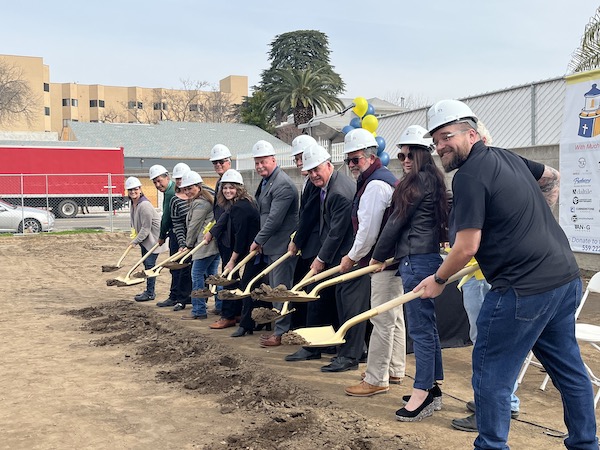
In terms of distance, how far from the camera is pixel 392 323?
17.3 feet

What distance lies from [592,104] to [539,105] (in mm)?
2890

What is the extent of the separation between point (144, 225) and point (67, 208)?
24.1 m

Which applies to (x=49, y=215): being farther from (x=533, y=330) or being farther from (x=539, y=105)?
(x=533, y=330)

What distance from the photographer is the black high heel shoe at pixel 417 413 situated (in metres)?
4.70

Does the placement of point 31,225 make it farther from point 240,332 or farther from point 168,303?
point 240,332

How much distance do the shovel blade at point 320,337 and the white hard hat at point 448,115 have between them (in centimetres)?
187

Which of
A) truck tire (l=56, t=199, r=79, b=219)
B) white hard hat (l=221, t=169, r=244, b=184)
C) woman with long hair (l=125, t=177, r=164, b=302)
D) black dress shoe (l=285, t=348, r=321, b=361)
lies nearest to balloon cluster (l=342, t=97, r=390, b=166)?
woman with long hair (l=125, t=177, r=164, b=302)

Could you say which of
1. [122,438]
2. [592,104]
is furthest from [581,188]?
[122,438]

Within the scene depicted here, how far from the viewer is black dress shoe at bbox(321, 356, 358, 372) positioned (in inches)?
239

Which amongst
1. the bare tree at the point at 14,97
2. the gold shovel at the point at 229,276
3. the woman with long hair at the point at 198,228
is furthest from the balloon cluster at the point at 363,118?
the bare tree at the point at 14,97

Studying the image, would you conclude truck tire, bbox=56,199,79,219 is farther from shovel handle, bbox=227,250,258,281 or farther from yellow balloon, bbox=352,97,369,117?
shovel handle, bbox=227,250,258,281

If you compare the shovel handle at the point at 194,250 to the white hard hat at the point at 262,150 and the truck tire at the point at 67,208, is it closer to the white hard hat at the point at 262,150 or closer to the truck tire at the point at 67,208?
Result: the white hard hat at the point at 262,150

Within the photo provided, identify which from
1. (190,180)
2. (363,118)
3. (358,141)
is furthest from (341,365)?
(363,118)

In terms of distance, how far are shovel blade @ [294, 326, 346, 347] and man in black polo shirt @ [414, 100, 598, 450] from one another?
152 cm
